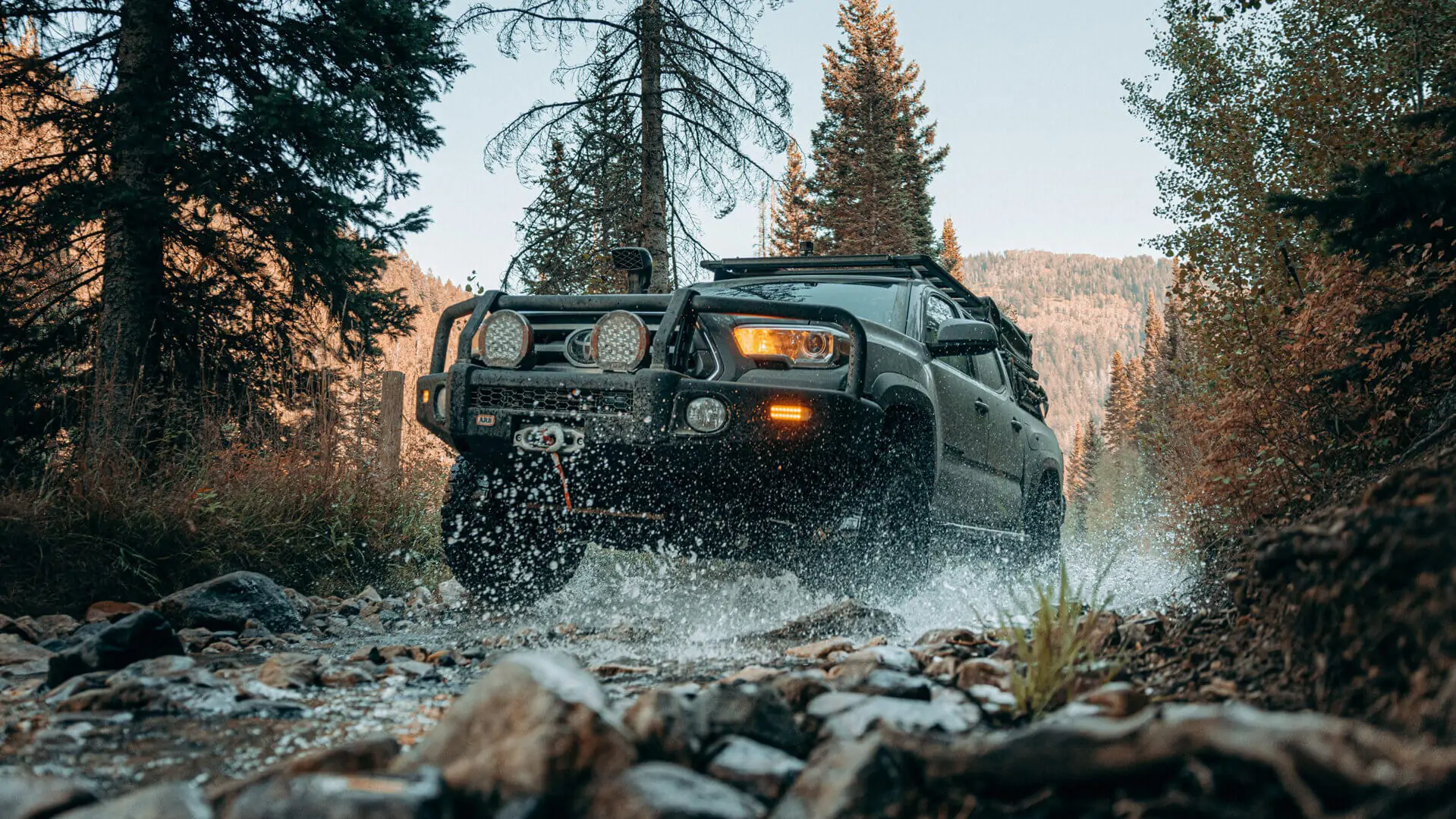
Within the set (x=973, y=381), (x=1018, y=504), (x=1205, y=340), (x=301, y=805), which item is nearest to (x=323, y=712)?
(x=301, y=805)

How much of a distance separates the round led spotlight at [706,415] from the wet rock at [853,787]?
237cm

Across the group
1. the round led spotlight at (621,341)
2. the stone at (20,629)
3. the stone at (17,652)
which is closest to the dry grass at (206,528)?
the stone at (20,629)

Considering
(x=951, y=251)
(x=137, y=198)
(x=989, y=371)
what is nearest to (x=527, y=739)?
(x=989, y=371)

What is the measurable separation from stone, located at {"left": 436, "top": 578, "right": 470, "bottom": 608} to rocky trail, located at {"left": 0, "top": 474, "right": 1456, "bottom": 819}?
3.11ft

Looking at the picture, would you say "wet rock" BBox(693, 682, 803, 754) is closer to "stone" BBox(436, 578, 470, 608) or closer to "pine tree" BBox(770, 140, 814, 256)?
"stone" BBox(436, 578, 470, 608)

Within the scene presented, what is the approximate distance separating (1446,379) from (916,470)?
9.50ft

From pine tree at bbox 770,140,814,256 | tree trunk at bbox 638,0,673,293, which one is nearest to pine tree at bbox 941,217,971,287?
pine tree at bbox 770,140,814,256

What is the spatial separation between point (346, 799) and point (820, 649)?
246cm

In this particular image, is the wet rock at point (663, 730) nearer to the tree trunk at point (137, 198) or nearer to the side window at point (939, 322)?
the side window at point (939, 322)

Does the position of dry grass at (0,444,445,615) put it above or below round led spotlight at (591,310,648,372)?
below

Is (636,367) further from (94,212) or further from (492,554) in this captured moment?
(94,212)

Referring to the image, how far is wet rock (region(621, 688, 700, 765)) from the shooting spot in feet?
6.50

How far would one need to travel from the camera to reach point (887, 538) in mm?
4664

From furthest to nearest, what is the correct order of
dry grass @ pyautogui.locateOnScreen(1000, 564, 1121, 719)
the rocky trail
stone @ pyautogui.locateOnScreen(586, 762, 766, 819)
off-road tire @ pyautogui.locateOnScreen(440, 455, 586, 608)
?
off-road tire @ pyautogui.locateOnScreen(440, 455, 586, 608) < dry grass @ pyautogui.locateOnScreen(1000, 564, 1121, 719) < stone @ pyautogui.locateOnScreen(586, 762, 766, 819) < the rocky trail
